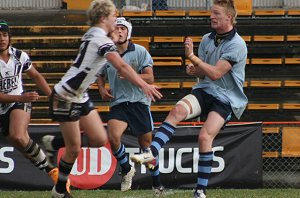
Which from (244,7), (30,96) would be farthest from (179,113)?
(244,7)

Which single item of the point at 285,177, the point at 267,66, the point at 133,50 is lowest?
the point at 285,177

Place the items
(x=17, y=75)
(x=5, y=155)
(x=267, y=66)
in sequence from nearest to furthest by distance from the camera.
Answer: (x=17, y=75) → (x=5, y=155) → (x=267, y=66)

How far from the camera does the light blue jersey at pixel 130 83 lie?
972cm

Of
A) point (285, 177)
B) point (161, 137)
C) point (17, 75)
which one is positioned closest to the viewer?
point (161, 137)

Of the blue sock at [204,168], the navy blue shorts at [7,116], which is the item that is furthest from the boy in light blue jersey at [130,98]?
the blue sock at [204,168]

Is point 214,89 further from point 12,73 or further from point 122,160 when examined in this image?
point 12,73

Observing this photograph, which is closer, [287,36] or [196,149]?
[196,149]

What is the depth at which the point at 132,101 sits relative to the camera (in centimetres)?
971

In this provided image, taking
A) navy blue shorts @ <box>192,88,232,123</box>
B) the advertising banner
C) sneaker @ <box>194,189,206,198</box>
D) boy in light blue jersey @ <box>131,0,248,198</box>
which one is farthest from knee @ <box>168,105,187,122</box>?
the advertising banner

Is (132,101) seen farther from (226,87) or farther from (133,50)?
(226,87)

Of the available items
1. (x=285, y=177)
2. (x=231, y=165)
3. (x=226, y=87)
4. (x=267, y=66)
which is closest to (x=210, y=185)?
(x=231, y=165)

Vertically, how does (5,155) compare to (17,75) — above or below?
below

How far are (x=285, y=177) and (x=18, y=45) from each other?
22.5 ft

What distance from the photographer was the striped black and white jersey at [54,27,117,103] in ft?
24.7
